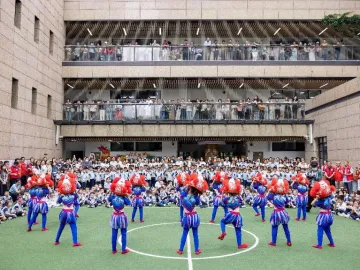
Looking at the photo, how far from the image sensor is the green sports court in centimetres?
837

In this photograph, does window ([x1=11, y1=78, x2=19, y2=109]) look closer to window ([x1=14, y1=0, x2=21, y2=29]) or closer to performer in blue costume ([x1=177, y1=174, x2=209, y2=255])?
window ([x1=14, y1=0, x2=21, y2=29])

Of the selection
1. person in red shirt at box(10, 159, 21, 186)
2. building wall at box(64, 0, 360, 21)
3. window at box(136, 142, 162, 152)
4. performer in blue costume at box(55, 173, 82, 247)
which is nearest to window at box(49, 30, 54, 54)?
building wall at box(64, 0, 360, 21)

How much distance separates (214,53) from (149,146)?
970 cm

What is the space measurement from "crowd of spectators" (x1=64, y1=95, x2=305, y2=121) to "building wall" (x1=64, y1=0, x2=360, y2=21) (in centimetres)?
753

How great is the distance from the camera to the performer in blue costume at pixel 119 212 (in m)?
9.16

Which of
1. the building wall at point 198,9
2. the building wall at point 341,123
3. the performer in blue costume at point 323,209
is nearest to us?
the performer in blue costume at point 323,209

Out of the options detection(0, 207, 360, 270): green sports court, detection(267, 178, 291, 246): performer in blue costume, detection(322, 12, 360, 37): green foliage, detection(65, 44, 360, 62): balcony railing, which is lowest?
detection(0, 207, 360, 270): green sports court

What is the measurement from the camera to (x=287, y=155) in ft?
100

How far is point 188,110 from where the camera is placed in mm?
26344

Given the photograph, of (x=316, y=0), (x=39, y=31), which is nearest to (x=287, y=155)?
(x=316, y=0)

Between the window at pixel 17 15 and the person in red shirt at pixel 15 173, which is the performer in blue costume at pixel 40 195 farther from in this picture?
the window at pixel 17 15

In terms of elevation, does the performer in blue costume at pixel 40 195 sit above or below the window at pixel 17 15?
below

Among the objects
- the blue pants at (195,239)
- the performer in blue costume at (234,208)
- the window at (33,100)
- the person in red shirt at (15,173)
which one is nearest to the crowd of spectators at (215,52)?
the window at (33,100)

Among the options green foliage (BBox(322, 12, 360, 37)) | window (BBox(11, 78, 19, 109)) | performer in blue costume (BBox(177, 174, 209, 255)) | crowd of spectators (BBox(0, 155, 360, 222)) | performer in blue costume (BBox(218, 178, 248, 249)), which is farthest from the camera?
green foliage (BBox(322, 12, 360, 37))
